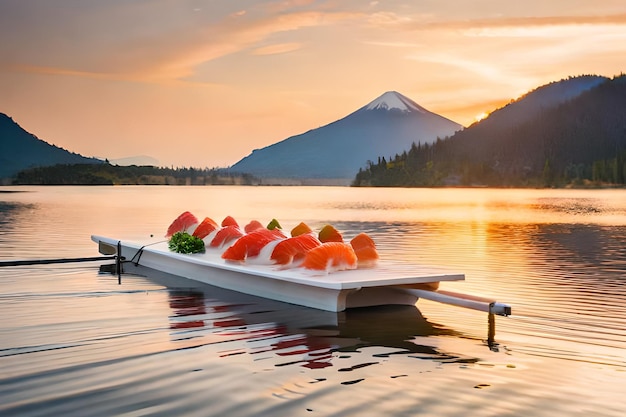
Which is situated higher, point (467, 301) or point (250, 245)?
point (250, 245)

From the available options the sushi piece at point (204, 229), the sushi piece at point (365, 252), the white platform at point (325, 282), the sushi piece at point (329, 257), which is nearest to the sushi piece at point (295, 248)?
the white platform at point (325, 282)

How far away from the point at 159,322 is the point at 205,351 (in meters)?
2.11

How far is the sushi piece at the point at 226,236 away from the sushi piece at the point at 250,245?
2.10 meters

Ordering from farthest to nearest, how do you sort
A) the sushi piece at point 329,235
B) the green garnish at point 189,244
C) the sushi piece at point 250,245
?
the green garnish at point 189,244 → the sushi piece at point 329,235 → the sushi piece at point 250,245

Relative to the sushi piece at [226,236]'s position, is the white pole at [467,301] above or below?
below

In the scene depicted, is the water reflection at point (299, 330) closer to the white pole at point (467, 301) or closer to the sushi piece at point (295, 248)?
the white pole at point (467, 301)

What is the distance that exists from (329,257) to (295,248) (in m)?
0.88

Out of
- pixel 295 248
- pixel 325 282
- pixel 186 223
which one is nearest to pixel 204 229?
pixel 186 223

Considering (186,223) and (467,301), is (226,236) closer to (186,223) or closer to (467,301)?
(186,223)

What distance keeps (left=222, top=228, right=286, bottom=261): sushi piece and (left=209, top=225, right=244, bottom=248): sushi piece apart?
6.89 ft

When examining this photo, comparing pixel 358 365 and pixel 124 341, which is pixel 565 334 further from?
pixel 124 341

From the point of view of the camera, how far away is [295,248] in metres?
11.2

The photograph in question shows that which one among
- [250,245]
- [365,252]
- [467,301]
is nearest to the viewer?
[467,301]

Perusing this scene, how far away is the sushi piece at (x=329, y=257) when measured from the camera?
34.2 feet
